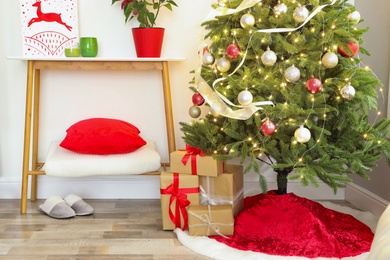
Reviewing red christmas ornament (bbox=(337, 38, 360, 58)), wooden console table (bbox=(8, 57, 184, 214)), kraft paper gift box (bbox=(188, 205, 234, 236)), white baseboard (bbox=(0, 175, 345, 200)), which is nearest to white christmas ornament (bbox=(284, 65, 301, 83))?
red christmas ornament (bbox=(337, 38, 360, 58))

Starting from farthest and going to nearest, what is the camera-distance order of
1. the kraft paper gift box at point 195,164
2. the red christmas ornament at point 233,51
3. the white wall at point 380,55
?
1. the white wall at point 380,55
2. the kraft paper gift box at point 195,164
3. the red christmas ornament at point 233,51

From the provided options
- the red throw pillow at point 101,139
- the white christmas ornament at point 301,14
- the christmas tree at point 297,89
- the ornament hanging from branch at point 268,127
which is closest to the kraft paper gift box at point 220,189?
the christmas tree at point 297,89

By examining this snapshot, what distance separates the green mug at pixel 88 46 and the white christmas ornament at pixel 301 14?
1.19m

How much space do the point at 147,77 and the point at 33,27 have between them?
27.5 inches

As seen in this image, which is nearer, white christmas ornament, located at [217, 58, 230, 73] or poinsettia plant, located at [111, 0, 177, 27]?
white christmas ornament, located at [217, 58, 230, 73]

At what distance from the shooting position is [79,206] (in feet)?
9.58

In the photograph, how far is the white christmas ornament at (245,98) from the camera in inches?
91.2

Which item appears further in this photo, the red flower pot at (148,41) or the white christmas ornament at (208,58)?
the red flower pot at (148,41)

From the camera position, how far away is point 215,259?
7.43ft

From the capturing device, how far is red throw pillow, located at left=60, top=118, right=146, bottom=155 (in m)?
2.82

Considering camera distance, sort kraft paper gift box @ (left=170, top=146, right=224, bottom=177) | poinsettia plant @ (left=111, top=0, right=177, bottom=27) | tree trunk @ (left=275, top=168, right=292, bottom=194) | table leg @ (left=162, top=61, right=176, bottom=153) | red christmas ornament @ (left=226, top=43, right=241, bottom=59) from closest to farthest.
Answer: red christmas ornament @ (left=226, top=43, right=241, bottom=59) < kraft paper gift box @ (left=170, top=146, right=224, bottom=177) < tree trunk @ (left=275, top=168, right=292, bottom=194) < poinsettia plant @ (left=111, top=0, right=177, bottom=27) < table leg @ (left=162, top=61, right=176, bottom=153)

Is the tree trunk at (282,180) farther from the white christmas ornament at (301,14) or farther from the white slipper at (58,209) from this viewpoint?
the white slipper at (58,209)

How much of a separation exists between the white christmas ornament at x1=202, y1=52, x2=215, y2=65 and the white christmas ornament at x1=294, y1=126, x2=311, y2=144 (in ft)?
1.88

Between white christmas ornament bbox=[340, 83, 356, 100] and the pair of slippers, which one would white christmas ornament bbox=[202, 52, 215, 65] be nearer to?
white christmas ornament bbox=[340, 83, 356, 100]
